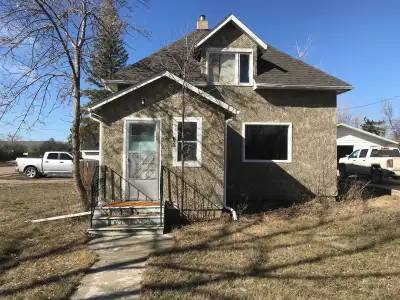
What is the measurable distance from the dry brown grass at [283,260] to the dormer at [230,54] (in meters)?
5.11

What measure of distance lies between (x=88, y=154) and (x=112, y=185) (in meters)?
26.6

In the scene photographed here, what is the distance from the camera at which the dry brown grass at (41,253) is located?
5.04 m

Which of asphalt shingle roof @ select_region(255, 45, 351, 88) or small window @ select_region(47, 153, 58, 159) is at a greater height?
asphalt shingle roof @ select_region(255, 45, 351, 88)

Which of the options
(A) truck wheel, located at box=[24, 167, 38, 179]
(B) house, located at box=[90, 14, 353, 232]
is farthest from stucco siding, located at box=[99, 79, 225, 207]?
(A) truck wheel, located at box=[24, 167, 38, 179]

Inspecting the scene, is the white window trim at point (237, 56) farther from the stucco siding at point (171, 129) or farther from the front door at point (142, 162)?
the front door at point (142, 162)

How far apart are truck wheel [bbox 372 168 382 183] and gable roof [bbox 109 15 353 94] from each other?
7.29 metres

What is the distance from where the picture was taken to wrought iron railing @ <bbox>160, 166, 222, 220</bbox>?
9.58 meters

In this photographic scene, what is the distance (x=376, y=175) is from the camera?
17.8m

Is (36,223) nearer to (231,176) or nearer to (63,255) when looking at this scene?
(63,255)

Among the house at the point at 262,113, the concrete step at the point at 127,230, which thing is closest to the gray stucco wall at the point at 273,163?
the house at the point at 262,113

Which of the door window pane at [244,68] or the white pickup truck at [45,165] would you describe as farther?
the white pickup truck at [45,165]

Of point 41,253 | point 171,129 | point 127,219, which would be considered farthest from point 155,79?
point 41,253

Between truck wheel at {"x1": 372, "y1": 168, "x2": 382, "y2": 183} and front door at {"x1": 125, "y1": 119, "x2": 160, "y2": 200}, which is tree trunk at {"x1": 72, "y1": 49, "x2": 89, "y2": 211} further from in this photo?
truck wheel at {"x1": 372, "y1": 168, "x2": 382, "y2": 183}

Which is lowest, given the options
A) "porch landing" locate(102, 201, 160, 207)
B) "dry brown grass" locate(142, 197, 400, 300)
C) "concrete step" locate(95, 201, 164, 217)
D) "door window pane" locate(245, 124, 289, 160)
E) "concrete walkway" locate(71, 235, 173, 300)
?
"concrete walkway" locate(71, 235, 173, 300)
